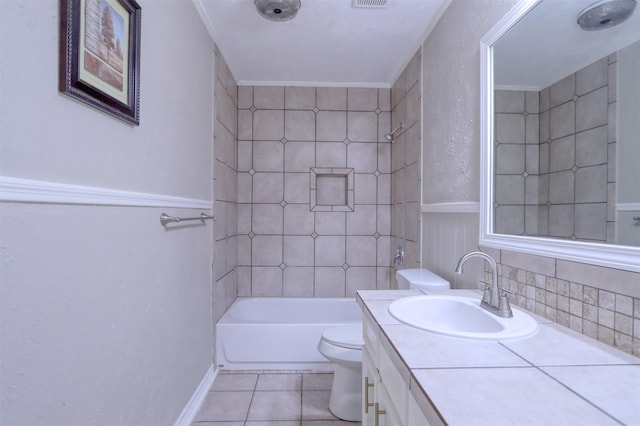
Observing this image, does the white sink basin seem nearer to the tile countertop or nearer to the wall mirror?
the tile countertop

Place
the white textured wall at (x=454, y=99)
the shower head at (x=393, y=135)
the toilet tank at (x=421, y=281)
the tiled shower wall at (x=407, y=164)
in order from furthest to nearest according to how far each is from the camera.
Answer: the shower head at (x=393, y=135) < the tiled shower wall at (x=407, y=164) < the toilet tank at (x=421, y=281) < the white textured wall at (x=454, y=99)

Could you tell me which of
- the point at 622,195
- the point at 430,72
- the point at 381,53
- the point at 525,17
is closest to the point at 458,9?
the point at 430,72

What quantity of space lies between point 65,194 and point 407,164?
205 centimetres

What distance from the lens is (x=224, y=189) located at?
2.36m

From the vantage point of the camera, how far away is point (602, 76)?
2.65ft

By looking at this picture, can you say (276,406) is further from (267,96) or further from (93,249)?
(267,96)

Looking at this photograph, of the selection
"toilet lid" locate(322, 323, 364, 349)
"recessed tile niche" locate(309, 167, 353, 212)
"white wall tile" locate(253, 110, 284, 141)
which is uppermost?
"white wall tile" locate(253, 110, 284, 141)

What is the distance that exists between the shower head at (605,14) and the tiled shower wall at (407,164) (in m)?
1.21

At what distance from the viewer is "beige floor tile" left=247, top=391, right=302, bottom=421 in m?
Answer: 1.73

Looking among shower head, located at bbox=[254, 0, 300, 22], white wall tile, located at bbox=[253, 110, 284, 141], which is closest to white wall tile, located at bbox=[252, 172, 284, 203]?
white wall tile, located at bbox=[253, 110, 284, 141]

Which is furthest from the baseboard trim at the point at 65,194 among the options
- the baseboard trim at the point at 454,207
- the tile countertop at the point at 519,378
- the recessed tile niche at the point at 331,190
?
the recessed tile niche at the point at 331,190

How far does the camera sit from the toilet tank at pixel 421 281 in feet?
4.90

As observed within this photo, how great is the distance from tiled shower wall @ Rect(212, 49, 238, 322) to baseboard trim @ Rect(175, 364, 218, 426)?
1.18ft

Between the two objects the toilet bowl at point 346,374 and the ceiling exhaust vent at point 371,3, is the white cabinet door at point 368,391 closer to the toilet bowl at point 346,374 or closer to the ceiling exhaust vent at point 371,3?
the toilet bowl at point 346,374
